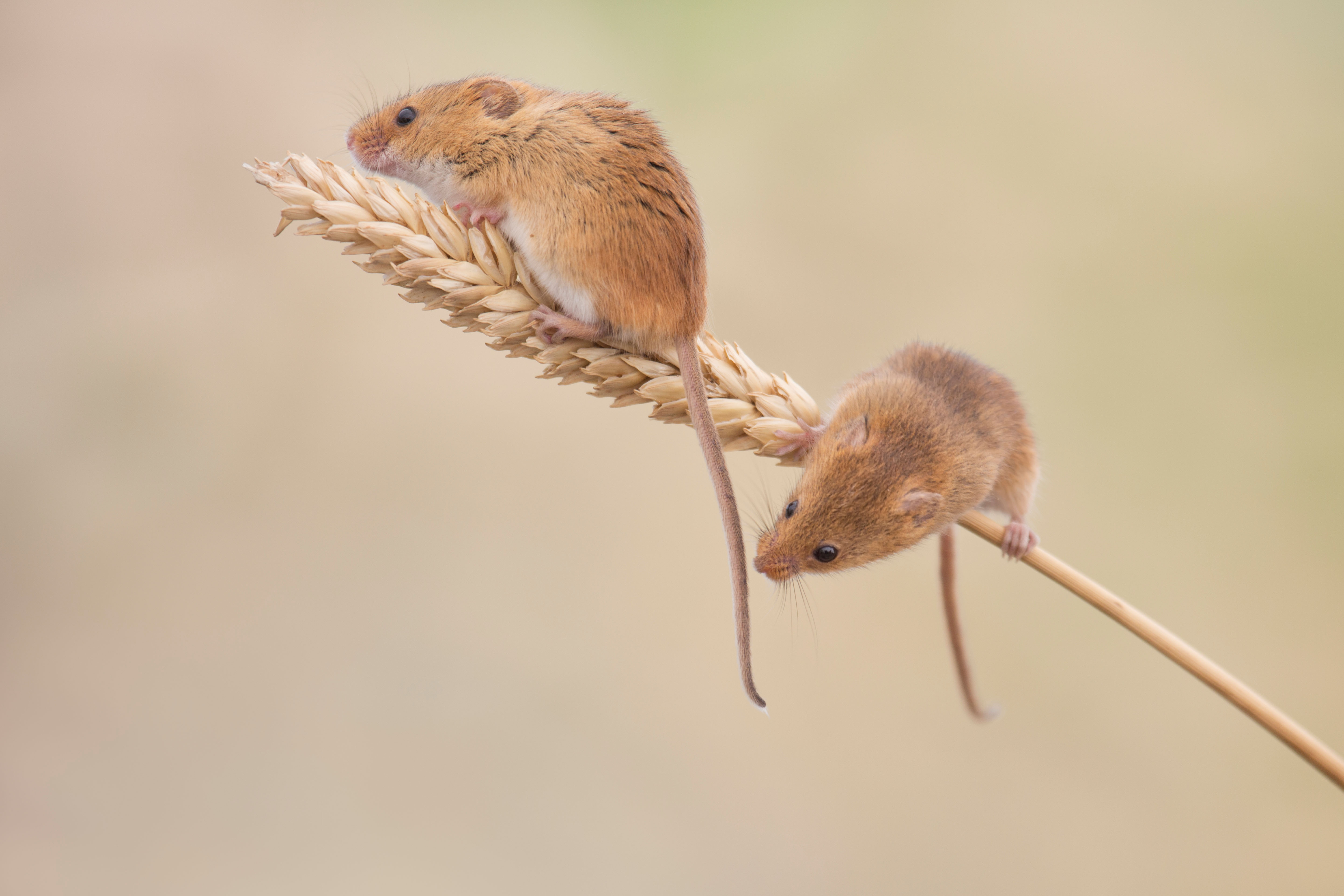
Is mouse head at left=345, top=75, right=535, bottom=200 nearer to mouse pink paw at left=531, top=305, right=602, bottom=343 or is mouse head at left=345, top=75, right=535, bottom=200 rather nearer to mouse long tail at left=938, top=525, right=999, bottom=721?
mouse pink paw at left=531, top=305, right=602, bottom=343

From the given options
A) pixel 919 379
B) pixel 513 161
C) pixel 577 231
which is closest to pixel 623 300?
pixel 577 231

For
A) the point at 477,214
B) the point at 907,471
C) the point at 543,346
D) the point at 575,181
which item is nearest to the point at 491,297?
the point at 543,346

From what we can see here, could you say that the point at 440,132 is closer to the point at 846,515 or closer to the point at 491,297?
the point at 491,297

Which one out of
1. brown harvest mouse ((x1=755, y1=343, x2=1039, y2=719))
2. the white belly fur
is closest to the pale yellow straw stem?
brown harvest mouse ((x1=755, y1=343, x2=1039, y2=719))

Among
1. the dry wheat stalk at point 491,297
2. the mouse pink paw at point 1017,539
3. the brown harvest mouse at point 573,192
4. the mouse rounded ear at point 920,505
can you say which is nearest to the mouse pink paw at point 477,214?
the brown harvest mouse at point 573,192

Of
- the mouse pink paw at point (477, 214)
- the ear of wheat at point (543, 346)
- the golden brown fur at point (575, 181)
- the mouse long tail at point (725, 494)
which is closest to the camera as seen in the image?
the mouse long tail at point (725, 494)

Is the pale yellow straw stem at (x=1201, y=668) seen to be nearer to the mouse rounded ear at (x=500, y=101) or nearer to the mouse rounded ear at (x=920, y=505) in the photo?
the mouse rounded ear at (x=920, y=505)

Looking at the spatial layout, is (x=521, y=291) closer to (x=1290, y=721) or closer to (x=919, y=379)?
(x=919, y=379)
